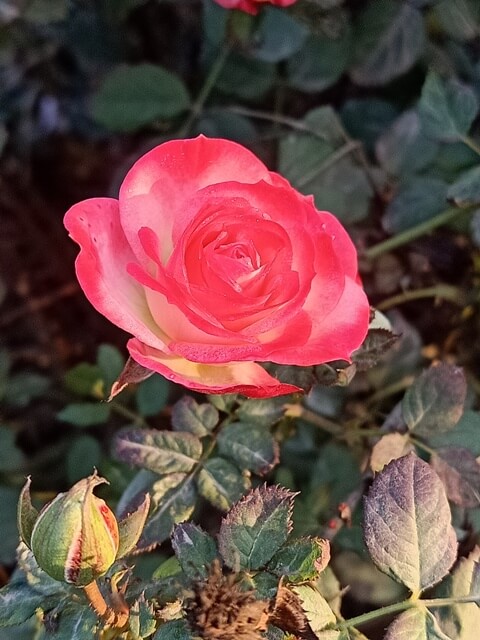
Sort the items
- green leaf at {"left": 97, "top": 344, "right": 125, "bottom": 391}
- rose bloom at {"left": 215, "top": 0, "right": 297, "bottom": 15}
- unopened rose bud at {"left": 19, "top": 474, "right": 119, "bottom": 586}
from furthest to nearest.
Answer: green leaf at {"left": 97, "top": 344, "right": 125, "bottom": 391} < rose bloom at {"left": 215, "top": 0, "right": 297, "bottom": 15} < unopened rose bud at {"left": 19, "top": 474, "right": 119, "bottom": 586}

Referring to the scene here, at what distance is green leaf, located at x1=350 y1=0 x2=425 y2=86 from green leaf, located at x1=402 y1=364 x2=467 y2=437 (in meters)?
0.62

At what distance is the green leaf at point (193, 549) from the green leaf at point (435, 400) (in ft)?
0.98

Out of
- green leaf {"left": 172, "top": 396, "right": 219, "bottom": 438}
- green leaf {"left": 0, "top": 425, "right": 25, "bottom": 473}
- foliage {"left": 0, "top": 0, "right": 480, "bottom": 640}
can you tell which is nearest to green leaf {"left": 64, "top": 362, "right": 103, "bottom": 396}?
foliage {"left": 0, "top": 0, "right": 480, "bottom": 640}

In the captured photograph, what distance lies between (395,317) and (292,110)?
53cm

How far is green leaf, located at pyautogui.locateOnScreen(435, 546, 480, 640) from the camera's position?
0.63m

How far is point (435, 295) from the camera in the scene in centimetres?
111

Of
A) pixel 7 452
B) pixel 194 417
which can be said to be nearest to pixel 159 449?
pixel 194 417

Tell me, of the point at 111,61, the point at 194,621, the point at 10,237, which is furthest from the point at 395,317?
the point at 10,237

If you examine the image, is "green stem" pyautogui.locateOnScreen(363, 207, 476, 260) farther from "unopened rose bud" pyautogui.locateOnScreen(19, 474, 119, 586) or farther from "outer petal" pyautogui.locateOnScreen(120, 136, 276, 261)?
"unopened rose bud" pyautogui.locateOnScreen(19, 474, 119, 586)

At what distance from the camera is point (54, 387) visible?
4.33ft

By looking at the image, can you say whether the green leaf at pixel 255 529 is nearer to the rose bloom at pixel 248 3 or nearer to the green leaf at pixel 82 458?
the green leaf at pixel 82 458

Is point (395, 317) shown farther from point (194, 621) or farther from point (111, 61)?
point (111, 61)

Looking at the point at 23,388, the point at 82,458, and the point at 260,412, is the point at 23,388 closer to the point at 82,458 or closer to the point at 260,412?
the point at 82,458

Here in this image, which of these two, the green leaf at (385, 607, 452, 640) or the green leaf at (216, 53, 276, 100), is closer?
the green leaf at (385, 607, 452, 640)
